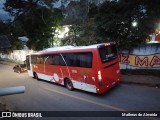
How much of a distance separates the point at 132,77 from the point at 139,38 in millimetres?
3589

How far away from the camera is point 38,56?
16484 mm

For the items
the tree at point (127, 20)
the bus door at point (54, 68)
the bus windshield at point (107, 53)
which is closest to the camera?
the bus windshield at point (107, 53)

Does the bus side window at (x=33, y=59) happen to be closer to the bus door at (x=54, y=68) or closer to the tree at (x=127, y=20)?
the bus door at (x=54, y=68)

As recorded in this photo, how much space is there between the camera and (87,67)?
1046 cm

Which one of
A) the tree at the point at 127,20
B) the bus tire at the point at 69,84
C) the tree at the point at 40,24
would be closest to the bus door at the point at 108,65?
the bus tire at the point at 69,84

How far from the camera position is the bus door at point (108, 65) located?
1002 cm

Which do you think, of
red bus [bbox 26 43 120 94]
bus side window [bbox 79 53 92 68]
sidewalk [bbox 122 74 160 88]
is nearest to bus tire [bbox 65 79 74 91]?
red bus [bbox 26 43 120 94]

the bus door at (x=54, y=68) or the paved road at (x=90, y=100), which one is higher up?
the bus door at (x=54, y=68)

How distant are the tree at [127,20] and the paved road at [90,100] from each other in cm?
484

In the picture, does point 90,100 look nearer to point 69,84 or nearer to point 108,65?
point 108,65

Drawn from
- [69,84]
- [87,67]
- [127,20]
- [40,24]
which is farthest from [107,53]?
[40,24]

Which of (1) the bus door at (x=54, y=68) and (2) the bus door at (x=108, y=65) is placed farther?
(1) the bus door at (x=54, y=68)

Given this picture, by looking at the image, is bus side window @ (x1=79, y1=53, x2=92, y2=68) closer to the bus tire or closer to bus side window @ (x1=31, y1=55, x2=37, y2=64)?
the bus tire

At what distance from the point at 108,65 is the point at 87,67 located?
49.2 inches
